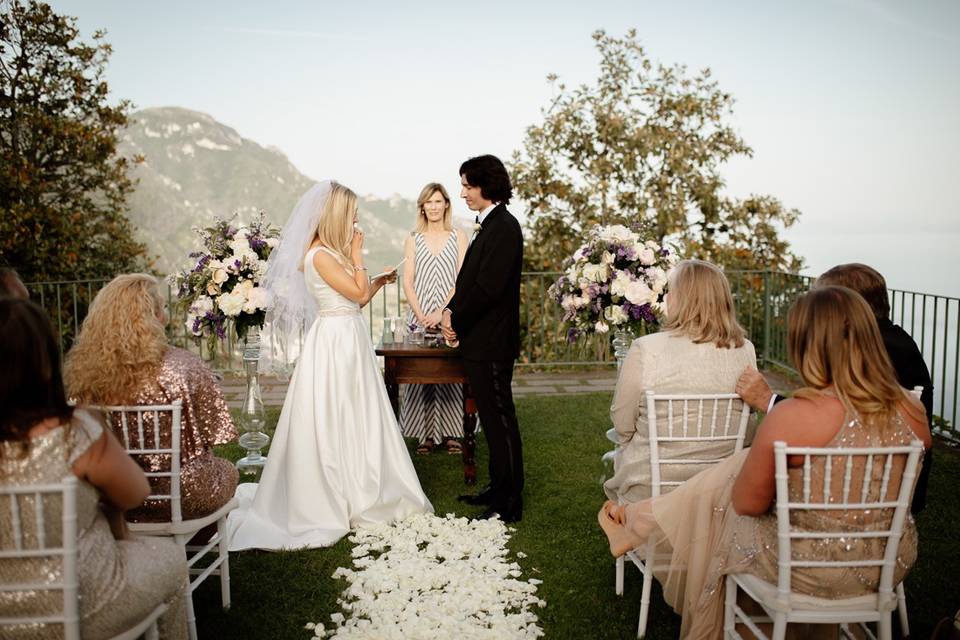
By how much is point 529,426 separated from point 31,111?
7784 mm

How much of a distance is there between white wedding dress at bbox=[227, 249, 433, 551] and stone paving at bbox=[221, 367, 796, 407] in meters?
3.86

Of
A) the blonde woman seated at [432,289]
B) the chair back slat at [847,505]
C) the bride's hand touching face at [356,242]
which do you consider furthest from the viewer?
the blonde woman seated at [432,289]

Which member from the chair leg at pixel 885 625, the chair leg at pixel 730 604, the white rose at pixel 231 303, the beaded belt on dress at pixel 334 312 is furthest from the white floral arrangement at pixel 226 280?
the chair leg at pixel 885 625

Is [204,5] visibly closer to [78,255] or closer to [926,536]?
[78,255]

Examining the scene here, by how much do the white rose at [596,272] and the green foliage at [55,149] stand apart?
25.5 feet

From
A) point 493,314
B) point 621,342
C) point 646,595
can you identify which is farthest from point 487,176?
point 646,595

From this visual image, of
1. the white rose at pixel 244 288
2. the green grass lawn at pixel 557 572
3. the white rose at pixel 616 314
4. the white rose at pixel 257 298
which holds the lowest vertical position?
the green grass lawn at pixel 557 572

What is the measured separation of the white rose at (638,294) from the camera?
5.19 metres

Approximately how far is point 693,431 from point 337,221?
2.52m

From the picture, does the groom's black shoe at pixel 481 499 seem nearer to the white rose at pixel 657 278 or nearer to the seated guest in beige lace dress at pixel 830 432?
the white rose at pixel 657 278

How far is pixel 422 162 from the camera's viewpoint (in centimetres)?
1784

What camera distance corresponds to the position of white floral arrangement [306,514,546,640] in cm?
358

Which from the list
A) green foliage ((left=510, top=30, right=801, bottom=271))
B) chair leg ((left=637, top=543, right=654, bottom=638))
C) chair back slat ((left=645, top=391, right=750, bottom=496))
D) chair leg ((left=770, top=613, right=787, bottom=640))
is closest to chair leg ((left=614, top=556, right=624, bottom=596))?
chair leg ((left=637, top=543, right=654, bottom=638))

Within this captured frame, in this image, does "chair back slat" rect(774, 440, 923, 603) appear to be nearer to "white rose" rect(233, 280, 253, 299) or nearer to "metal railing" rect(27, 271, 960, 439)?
"white rose" rect(233, 280, 253, 299)
